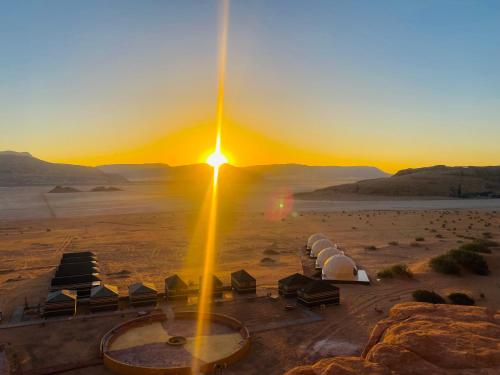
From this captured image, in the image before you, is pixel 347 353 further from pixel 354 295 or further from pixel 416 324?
pixel 354 295

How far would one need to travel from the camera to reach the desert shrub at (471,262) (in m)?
32.1

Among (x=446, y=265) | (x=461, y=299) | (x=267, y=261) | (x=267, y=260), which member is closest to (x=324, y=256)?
(x=267, y=261)

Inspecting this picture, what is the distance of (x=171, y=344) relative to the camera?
772 inches

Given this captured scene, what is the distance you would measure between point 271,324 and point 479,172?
159m

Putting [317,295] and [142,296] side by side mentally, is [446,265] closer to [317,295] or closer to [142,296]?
[317,295]

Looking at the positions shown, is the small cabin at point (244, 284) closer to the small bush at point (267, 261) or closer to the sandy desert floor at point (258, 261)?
the sandy desert floor at point (258, 261)

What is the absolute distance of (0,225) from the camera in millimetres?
69500

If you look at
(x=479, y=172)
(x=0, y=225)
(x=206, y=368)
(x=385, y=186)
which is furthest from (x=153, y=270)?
(x=479, y=172)

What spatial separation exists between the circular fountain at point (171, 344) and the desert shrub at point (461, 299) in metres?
13.9

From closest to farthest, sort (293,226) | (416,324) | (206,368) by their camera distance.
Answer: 1. (416,324)
2. (206,368)
3. (293,226)

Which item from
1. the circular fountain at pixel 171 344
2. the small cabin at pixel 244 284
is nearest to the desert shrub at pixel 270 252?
the small cabin at pixel 244 284

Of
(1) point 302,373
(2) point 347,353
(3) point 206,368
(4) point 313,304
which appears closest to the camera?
(1) point 302,373

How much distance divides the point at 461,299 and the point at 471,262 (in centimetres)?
804

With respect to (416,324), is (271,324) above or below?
below
